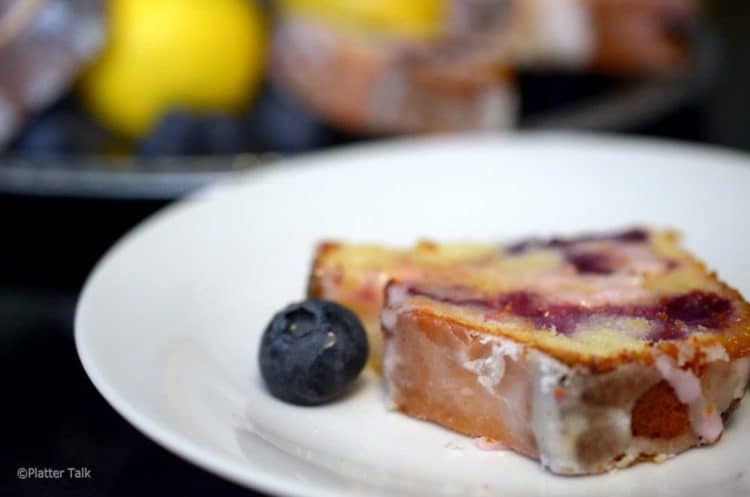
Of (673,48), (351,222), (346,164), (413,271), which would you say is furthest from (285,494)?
(673,48)

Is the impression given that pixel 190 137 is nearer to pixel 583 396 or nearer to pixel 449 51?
pixel 449 51

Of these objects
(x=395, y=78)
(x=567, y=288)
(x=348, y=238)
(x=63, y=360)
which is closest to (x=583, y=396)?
(x=567, y=288)

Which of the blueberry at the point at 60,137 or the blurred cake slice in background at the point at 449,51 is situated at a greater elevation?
the blurred cake slice in background at the point at 449,51

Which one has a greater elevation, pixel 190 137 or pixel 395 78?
pixel 395 78

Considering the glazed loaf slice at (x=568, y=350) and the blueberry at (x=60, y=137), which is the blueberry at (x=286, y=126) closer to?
the blueberry at (x=60, y=137)

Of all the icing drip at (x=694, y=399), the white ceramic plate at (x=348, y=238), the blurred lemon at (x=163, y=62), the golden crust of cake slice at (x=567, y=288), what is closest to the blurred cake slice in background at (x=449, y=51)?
the blurred lemon at (x=163, y=62)

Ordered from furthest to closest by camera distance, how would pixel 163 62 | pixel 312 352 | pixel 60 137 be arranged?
pixel 163 62 → pixel 60 137 → pixel 312 352

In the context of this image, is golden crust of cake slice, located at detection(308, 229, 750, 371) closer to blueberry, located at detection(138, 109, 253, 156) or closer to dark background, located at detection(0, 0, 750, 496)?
dark background, located at detection(0, 0, 750, 496)
